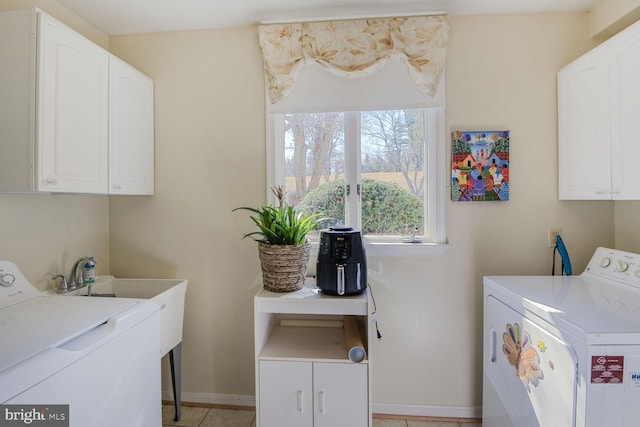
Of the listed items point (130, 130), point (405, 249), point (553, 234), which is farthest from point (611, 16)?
point (130, 130)

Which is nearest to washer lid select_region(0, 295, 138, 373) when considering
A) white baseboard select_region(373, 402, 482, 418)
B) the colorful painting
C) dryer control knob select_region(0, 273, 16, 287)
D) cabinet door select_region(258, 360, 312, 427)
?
dryer control knob select_region(0, 273, 16, 287)

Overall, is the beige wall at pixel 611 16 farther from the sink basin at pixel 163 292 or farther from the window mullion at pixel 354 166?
the sink basin at pixel 163 292

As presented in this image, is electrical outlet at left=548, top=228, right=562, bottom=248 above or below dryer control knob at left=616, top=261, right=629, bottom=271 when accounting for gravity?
above

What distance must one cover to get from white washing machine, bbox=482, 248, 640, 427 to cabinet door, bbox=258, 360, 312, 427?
35.8 inches

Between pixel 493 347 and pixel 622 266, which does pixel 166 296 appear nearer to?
pixel 493 347

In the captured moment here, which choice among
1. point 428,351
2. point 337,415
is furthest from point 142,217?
point 428,351

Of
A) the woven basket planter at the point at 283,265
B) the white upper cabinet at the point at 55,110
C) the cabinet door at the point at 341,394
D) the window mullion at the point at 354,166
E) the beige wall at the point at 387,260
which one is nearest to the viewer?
the white upper cabinet at the point at 55,110

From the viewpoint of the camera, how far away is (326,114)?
189 centimetres

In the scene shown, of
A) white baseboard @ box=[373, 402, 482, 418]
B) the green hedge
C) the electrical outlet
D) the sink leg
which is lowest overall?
white baseboard @ box=[373, 402, 482, 418]

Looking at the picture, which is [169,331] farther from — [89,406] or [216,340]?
[89,406]

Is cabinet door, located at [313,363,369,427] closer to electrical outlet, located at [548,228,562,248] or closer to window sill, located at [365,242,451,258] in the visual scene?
window sill, located at [365,242,451,258]

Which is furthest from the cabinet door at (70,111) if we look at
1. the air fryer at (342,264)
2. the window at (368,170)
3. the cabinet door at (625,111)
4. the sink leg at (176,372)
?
the cabinet door at (625,111)

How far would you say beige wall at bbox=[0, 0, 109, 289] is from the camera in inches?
55.7

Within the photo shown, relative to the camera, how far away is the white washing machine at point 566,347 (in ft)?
3.05
